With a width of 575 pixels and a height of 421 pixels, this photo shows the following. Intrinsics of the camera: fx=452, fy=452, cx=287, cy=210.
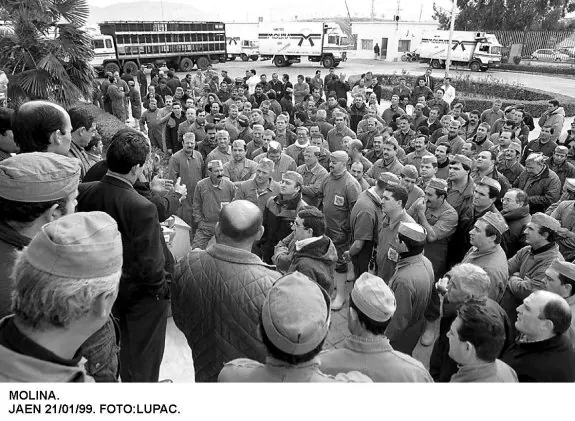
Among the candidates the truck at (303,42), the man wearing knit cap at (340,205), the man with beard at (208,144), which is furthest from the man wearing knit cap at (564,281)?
the truck at (303,42)

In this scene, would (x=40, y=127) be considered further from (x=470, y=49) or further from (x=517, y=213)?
(x=470, y=49)

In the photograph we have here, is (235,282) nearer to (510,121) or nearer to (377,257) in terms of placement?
(377,257)

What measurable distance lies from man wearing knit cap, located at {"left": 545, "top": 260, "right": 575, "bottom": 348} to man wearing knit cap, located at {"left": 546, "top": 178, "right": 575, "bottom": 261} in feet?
2.83

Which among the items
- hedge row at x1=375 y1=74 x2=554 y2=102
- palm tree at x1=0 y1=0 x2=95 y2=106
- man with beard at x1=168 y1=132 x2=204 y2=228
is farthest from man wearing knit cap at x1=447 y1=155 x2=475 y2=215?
hedge row at x1=375 y1=74 x2=554 y2=102

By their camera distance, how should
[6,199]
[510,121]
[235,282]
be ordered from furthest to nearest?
1. [510,121]
2. [235,282]
3. [6,199]

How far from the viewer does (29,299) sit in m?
1.46

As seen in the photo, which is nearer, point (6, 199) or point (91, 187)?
point (6, 199)

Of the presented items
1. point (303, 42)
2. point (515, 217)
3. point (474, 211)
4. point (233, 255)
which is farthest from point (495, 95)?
point (233, 255)

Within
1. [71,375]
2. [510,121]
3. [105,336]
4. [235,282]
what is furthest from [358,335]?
[510,121]

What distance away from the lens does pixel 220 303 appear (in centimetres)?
263

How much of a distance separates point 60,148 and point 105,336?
1.65 meters

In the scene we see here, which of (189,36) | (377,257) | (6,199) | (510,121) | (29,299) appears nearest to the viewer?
(29,299)

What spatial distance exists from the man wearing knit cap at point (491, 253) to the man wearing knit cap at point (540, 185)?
225 cm

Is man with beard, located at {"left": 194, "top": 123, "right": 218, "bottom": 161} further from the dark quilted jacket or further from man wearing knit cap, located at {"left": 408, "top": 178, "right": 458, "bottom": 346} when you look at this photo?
the dark quilted jacket
